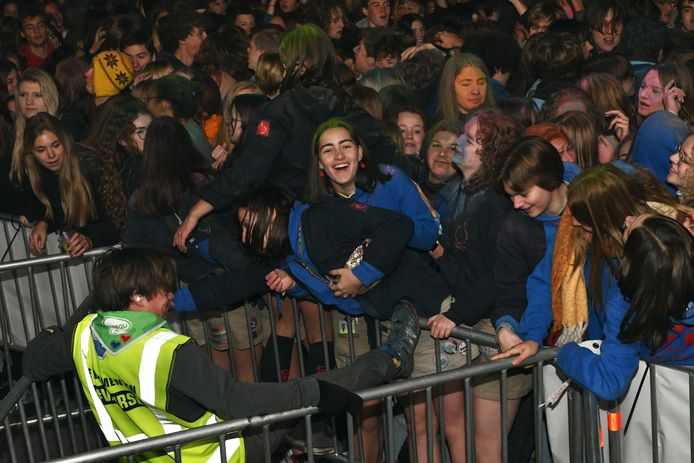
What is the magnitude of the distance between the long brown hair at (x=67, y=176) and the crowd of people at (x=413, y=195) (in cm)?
1

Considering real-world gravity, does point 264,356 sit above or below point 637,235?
below

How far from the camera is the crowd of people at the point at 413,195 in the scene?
4.57 metres

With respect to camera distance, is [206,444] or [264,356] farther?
[264,356]

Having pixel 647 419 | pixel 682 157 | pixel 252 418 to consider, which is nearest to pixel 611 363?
pixel 647 419

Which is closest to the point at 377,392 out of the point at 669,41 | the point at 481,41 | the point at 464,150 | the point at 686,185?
the point at 464,150

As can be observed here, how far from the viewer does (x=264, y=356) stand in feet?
21.3

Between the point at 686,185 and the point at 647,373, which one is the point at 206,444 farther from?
the point at 686,185

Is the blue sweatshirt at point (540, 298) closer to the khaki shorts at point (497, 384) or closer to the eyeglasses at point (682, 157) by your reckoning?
the khaki shorts at point (497, 384)

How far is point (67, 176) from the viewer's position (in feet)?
23.6

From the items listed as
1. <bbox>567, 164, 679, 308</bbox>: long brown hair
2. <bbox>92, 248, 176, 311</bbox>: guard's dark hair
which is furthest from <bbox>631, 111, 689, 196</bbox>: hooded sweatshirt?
<bbox>92, 248, 176, 311</bbox>: guard's dark hair

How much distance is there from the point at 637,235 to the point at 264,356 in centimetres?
300

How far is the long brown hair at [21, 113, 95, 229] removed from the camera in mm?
7141

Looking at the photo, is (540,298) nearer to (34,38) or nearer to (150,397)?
(150,397)

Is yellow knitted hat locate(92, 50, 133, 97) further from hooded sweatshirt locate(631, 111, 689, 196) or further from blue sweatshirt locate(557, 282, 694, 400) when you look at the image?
blue sweatshirt locate(557, 282, 694, 400)
